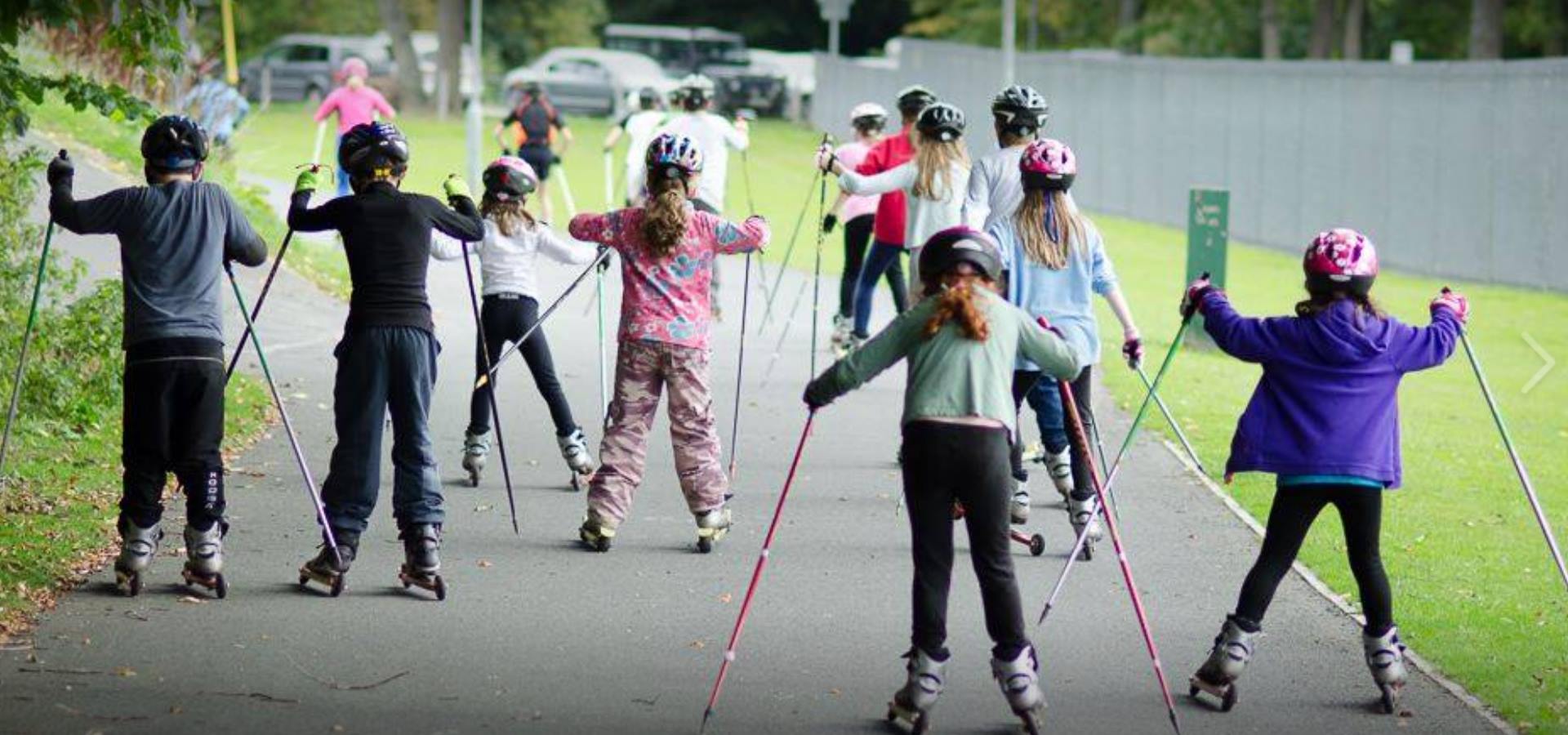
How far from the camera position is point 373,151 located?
362 inches

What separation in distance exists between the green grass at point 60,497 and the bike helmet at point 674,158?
2.69 m

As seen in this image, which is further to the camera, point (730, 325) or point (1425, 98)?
point (1425, 98)

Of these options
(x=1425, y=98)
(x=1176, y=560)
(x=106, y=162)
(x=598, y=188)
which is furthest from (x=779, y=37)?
(x=1176, y=560)

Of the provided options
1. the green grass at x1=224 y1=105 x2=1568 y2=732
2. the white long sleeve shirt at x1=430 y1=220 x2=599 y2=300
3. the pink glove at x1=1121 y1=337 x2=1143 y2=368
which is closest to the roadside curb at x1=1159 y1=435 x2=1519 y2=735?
the green grass at x1=224 y1=105 x2=1568 y2=732

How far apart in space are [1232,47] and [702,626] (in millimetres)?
51173

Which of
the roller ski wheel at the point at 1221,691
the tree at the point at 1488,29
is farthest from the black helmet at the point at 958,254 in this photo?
the tree at the point at 1488,29

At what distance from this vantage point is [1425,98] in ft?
96.8

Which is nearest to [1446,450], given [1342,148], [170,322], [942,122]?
[942,122]

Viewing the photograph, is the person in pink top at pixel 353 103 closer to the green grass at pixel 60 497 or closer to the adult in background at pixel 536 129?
the adult in background at pixel 536 129

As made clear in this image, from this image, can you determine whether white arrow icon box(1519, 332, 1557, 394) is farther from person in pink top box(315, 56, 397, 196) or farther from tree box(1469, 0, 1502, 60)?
tree box(1469, 0, 1502, 60)

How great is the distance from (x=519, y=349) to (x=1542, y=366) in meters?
11.3

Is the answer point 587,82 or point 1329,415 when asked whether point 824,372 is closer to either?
point 1329,415

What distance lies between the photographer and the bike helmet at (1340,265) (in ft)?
25.9

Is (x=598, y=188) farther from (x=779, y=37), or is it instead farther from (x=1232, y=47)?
(x=779, y=37)
